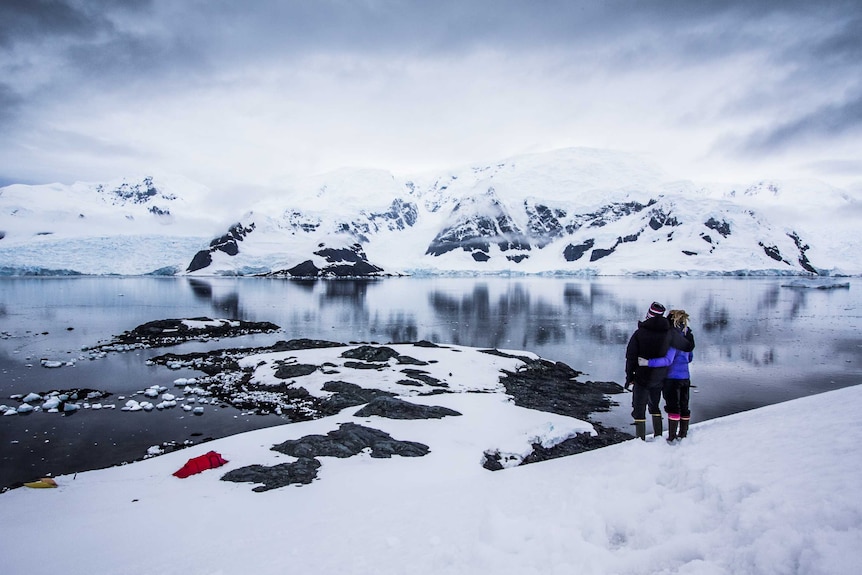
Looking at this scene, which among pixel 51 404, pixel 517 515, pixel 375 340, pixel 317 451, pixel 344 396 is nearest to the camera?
pixel 517 515

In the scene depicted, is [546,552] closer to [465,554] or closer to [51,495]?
[465,554]

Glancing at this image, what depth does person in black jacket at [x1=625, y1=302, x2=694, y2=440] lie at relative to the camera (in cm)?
931

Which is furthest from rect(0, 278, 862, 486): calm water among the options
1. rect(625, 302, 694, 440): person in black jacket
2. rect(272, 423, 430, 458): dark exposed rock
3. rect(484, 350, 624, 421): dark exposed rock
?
rect(625, 302, 694, 440): person in black jacket

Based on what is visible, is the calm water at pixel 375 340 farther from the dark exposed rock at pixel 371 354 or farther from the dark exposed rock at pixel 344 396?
the dark exposed rock at pixel 371 354

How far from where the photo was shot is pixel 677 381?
9594 millimetres

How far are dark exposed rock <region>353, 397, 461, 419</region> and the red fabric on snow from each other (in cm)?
501

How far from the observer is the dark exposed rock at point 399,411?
50.4 feet

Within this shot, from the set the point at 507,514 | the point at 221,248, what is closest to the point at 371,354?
the point at 507,514

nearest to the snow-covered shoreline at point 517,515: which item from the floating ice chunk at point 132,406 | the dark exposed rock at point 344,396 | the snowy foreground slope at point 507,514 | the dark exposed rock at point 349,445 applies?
the snowy foreground slope at point 507,514

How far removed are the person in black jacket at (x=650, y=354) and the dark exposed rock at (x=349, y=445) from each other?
5.36 metres

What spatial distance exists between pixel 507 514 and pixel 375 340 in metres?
34.1

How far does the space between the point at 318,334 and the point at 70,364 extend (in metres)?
19.0

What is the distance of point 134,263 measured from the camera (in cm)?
14600

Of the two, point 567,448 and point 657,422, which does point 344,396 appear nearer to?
point 567,448
